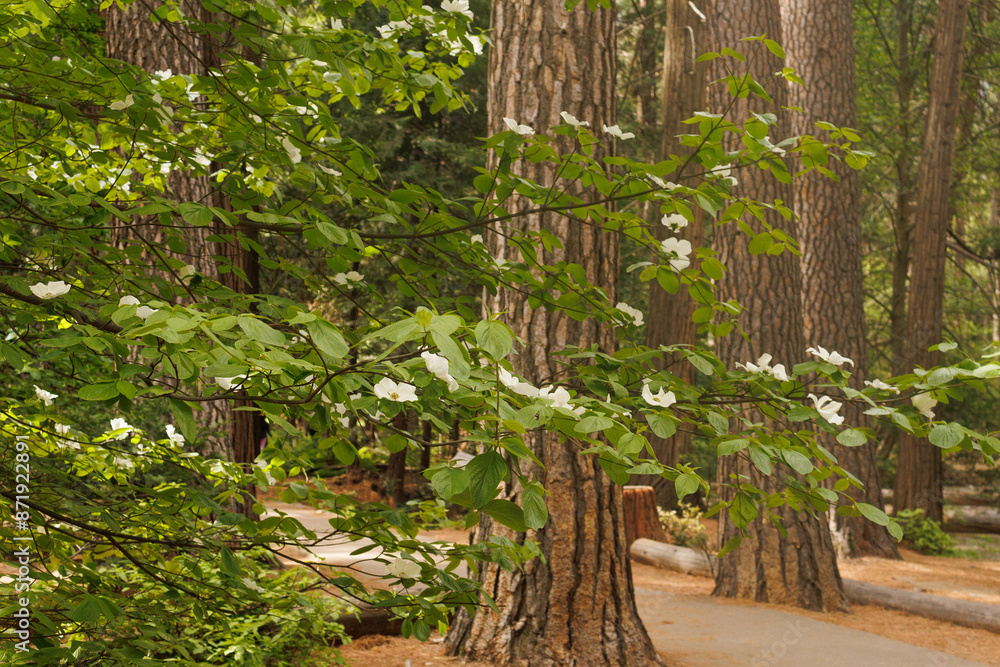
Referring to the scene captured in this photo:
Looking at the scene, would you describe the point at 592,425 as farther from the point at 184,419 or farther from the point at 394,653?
the point at 394,653

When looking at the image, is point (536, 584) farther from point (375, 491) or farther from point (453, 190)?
point (375, 491)

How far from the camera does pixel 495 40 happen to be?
4.02m

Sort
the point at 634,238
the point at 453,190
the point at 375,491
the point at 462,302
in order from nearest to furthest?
the point at 634,238
the point at 462,302
the point at 453,190
the point at 375,491

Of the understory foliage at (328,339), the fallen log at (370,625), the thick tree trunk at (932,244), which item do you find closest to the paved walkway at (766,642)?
the fallen log at (370,625)

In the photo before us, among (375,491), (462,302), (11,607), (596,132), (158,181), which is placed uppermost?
(596,132)

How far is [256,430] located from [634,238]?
4692mm

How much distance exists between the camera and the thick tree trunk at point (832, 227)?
26.6 ft

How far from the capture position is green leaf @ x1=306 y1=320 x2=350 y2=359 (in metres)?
1.11

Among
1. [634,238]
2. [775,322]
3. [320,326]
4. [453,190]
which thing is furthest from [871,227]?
[320,326]

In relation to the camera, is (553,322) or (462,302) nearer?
(462,302)

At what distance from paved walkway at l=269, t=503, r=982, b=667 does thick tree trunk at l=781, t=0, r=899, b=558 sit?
324 cm

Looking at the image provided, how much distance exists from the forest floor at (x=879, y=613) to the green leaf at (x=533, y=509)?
288 centimetres

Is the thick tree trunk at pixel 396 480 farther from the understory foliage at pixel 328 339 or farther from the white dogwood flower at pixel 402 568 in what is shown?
the white dogwood flower at pixel 402 568

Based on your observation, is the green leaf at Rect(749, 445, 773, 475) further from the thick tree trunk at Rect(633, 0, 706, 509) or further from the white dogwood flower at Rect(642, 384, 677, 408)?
the thick tree trunk at Rect(633, 0, 706, 509)
